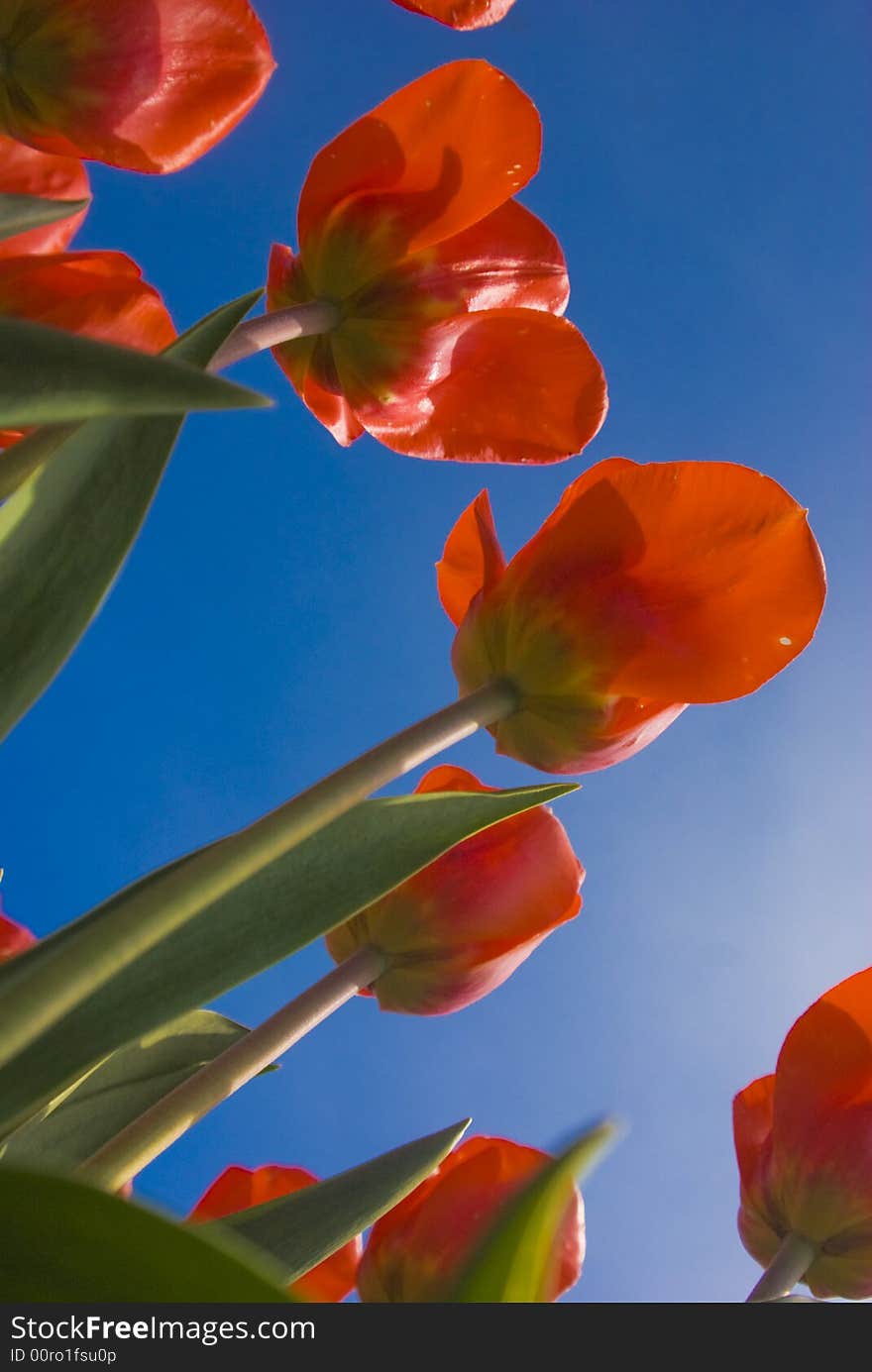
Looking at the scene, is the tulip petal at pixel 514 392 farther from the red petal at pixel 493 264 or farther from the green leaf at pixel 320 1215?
the green leaf at pixel 320 1215

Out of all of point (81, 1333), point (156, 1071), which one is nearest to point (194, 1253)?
point (81, 1333)

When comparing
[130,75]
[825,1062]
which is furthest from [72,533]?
[825,1062]

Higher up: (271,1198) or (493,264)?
(493,264)

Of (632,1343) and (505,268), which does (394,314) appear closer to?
(505,268)

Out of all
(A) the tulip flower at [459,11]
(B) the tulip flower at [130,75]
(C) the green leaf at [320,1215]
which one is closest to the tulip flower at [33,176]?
(B) the tulip flower at [130,75]

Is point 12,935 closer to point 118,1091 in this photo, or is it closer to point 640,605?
point 118,1091

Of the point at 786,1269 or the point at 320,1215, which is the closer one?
the point at 320,1215
